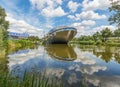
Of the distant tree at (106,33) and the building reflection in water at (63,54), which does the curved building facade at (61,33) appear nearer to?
the building reflection in water at (63,54)

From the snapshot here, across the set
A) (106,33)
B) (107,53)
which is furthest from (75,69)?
(106,33)

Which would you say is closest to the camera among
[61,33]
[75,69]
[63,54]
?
[75,69]

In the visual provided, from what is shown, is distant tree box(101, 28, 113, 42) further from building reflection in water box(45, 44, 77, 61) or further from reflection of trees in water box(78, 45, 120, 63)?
building reflection in water box(45, 44, 77, 61)

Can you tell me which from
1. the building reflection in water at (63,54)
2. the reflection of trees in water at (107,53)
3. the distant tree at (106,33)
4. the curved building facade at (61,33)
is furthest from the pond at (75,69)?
the distant tree at (106,33)

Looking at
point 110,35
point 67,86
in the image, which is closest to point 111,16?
point 67,86

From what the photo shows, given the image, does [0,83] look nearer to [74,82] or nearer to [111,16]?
[74,82]

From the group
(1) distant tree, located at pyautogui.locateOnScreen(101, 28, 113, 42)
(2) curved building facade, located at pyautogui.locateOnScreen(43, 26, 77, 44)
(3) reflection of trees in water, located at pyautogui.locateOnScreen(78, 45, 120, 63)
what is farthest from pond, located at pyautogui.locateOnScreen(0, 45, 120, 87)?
(1) distant tree, located at pyautogui.locateOnScreen(101, 28, 113, 42)

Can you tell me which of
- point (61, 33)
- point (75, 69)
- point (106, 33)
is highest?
point (106, 33)

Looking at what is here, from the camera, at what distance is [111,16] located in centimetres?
1516

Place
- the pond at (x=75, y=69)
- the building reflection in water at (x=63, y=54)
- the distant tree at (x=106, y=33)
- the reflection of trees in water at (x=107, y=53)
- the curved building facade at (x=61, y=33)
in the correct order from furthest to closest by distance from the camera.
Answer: the distant tree at (x=106, y=33) < the curved building facade at (x=61, y=33) < the reflection of trees in water at (x=107, y=53) < the building reflection in water at (x=63, y=54) < the pond at (x=75, y=69)

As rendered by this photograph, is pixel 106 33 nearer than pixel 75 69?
No

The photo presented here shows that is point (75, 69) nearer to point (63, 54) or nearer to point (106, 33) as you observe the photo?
point (63, 54)

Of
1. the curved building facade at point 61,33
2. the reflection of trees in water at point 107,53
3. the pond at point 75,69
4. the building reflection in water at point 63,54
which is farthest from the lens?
the curved building facade at point 61,33

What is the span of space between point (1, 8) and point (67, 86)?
1286 inches
